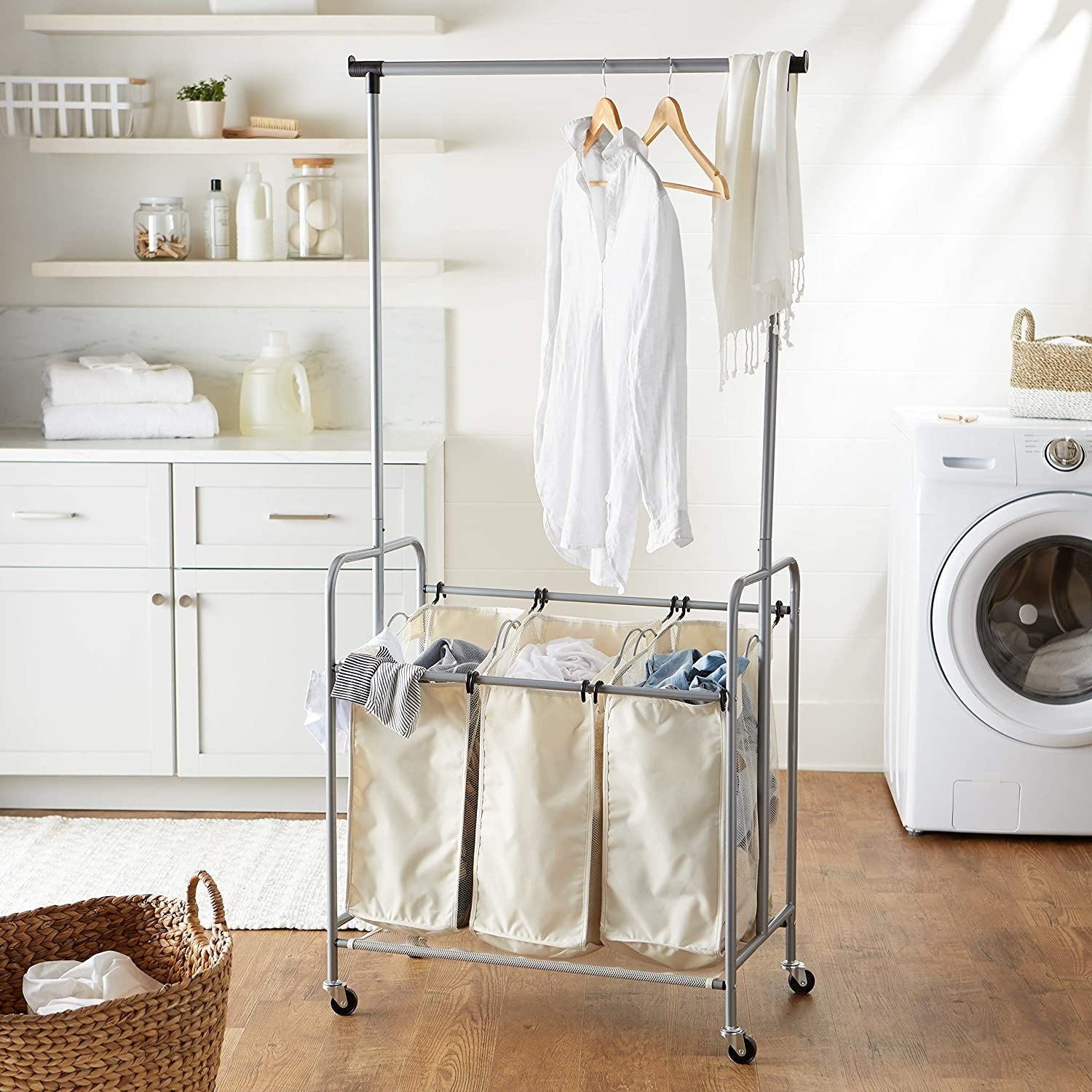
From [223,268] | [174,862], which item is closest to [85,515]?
[223,268]

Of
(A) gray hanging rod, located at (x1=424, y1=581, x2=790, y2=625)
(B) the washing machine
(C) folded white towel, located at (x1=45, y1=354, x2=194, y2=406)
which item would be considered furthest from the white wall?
(A) gray hanging rod, located at (x1=424, y1=581, x2=790, y2=625)

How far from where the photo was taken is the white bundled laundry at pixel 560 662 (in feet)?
7.73

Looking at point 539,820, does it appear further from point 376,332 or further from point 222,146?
point 222,146

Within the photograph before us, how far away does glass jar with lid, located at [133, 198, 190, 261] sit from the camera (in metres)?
3.56

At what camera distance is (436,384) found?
3746mm

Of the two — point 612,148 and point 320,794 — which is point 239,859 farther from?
point 612,148

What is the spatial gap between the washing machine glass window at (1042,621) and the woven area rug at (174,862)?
1.60 meters

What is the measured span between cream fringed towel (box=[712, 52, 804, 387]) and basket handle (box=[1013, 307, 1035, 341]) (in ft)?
4.34

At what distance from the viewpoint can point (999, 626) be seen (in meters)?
3.20

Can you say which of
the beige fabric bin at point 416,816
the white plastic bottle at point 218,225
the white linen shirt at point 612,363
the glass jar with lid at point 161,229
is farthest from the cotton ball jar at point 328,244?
the beige fabric bin at point 416,816

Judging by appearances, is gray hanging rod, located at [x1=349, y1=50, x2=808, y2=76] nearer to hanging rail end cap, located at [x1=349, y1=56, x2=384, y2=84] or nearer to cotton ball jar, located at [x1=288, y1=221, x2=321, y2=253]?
hanging rail end cap, located at [x1=349, y1=56, x2=384, y2=84]

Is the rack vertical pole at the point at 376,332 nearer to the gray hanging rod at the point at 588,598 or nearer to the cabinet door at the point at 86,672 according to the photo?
the gray hanging rod at the point at 588,598

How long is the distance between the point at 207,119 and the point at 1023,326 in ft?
6.88

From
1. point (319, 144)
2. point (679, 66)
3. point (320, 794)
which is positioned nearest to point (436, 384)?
point (319, 144)
